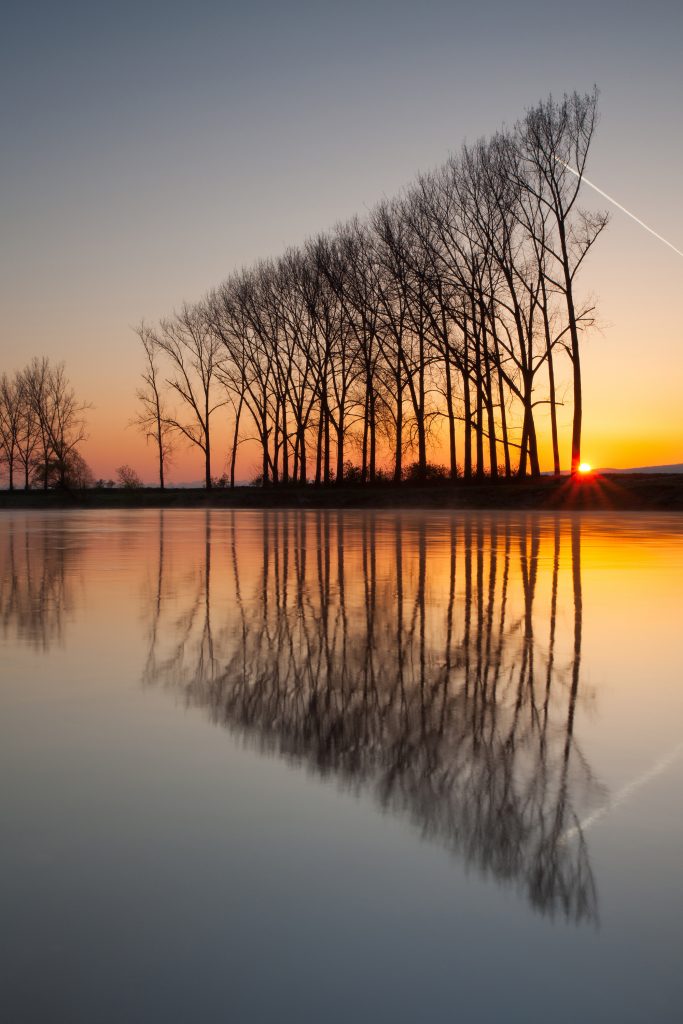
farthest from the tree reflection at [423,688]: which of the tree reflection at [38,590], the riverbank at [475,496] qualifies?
the riverbank at [475,496]

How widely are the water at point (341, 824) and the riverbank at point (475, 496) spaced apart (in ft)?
96.3

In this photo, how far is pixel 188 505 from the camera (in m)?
57.8

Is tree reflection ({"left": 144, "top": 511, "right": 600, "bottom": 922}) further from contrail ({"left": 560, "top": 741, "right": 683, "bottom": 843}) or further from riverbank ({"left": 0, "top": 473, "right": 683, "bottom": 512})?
riverbank ({"left": 0, "top": 473, "right": 683, "bottom": 512})

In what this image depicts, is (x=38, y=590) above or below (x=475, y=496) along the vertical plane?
below

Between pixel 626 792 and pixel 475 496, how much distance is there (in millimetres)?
36683

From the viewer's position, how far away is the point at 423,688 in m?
4.54

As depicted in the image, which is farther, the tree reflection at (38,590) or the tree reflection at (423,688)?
the tree reflection at (38,590)

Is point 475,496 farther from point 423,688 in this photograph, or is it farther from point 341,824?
point 341,824

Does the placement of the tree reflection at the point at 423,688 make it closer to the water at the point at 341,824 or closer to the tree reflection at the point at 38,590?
the water at the point at 341,824

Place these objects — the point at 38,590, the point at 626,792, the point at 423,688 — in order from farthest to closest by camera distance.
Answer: the point at 38,590, the point at 423,688, the point at 626,792

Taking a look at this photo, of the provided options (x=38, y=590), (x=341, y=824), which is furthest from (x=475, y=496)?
(x=341, y=824)

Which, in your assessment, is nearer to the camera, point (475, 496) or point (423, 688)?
point (423, 688)

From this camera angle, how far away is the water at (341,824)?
6.19 ft

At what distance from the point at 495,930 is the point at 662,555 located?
11872 mm
